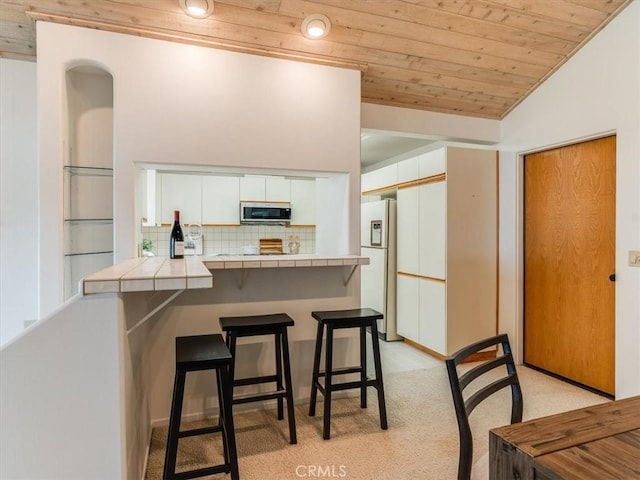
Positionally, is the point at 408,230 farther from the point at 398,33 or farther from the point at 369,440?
the point at 369,440

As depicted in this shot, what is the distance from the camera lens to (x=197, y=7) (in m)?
2.29

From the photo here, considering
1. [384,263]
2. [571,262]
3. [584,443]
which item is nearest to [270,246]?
[384,263]

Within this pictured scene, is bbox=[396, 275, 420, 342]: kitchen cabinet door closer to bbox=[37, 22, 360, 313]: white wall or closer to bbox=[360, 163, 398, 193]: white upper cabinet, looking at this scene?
bbox=[360, 163, 398, 193]: white upper cabinet

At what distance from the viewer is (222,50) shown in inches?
101

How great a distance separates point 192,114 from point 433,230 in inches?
97.2

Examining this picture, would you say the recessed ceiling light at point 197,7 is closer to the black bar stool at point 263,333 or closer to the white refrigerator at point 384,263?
the black bar stool at point 263,333

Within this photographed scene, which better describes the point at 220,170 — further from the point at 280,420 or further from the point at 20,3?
the point at 280,420

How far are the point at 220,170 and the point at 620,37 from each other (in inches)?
123

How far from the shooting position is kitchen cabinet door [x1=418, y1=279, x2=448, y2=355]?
366 centimetres

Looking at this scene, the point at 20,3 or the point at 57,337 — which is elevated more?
the point at 20,3

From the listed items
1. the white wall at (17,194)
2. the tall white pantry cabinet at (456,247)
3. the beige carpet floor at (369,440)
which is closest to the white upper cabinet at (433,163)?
the tall white pantry cabinet at (456,247)

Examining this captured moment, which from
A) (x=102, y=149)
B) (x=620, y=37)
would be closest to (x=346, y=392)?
(x=102, y=149)

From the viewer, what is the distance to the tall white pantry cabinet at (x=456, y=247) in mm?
3631

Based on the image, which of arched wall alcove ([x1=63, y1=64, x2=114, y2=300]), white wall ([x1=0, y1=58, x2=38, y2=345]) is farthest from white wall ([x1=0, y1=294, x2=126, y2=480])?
white wall ([x1=0, y1=58, x2=38, y2=345])
